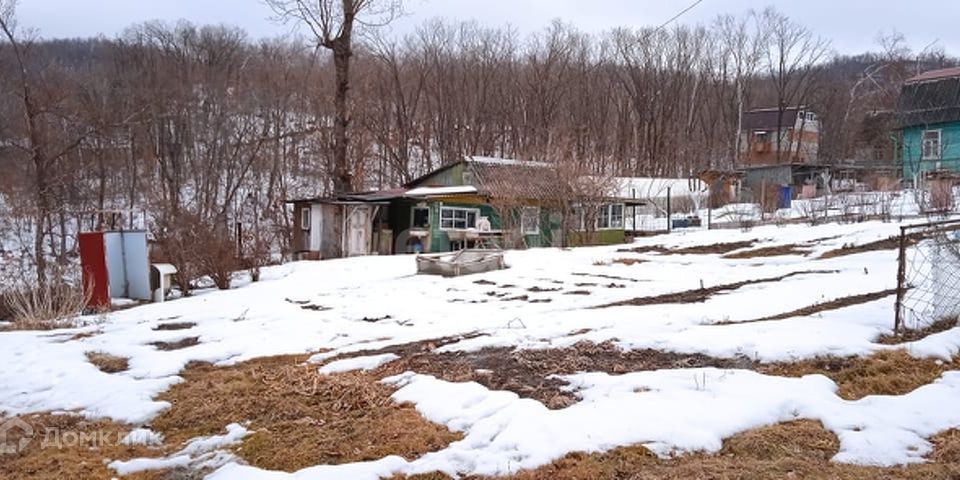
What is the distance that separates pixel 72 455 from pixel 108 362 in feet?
9.56

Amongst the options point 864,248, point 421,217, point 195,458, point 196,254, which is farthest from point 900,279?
point 421,217

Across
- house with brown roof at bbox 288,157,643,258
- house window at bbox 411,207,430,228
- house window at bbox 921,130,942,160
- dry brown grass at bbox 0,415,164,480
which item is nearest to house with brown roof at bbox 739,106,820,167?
house window at bbox 921,130,942,160

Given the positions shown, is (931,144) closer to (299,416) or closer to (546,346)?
(546,346)

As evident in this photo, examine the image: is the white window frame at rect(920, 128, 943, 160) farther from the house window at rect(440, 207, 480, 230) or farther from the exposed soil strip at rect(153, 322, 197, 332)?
the exposed soil strip at rect(153, 322, 197, 332)

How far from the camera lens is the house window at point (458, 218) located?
77.5 ft

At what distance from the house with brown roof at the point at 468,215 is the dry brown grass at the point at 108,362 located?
14967 millimetres

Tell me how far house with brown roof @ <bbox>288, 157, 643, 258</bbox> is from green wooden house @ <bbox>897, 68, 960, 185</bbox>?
19284 millimetres

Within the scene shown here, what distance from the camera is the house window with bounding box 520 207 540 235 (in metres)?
23.4

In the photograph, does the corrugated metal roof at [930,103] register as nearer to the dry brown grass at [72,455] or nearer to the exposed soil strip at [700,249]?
the exposed soil strip at [700,249]

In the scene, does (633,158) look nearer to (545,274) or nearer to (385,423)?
(545,274)

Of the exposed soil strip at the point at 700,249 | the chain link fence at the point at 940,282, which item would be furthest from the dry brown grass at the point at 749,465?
the exposed soil strip at the point at 700,249

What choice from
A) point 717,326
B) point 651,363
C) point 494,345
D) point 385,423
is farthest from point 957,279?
point 385,423

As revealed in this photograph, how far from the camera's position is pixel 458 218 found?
24047 millimetres

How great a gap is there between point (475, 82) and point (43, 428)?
1646 inches
